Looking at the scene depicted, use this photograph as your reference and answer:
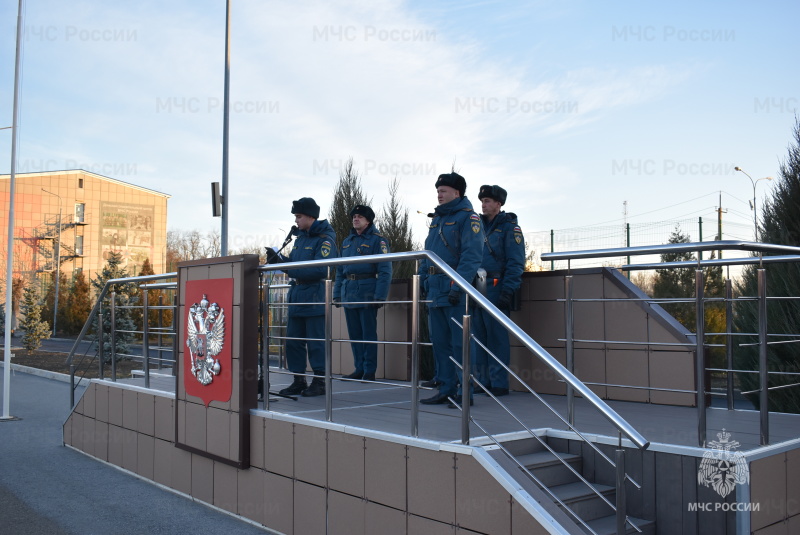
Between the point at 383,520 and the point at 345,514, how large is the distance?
39 centimetres

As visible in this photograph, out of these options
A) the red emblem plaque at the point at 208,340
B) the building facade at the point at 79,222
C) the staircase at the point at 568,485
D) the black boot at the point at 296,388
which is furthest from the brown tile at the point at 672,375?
the building facade at the point at 79,222

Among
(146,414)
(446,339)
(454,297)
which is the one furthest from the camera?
(146,414)

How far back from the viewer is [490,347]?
611 cm

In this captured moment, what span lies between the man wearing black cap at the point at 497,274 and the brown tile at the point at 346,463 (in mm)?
1900

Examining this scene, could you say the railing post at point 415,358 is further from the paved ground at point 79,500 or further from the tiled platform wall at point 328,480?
the paved ground at point 79,500

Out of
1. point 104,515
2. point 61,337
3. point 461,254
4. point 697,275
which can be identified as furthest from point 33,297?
point 697,275

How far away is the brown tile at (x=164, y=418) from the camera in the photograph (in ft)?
20.7

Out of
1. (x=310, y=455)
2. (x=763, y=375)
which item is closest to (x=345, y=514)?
(x=310, y=455)

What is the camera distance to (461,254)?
5184 millimetres

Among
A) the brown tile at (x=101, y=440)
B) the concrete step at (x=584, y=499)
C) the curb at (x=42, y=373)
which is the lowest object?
the curb at (x=42, y=373)

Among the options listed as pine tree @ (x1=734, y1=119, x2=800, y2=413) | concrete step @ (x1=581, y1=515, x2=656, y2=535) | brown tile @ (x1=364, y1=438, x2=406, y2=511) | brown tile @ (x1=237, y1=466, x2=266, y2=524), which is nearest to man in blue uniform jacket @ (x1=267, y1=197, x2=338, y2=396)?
brown tile @ (x1=237, y1=466, x2=266, y2=524)

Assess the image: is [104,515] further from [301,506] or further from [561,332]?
[561,332]

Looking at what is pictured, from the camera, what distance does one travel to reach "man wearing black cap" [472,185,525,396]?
6.05 metres

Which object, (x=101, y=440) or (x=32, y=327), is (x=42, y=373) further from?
(x=101, y=440)
